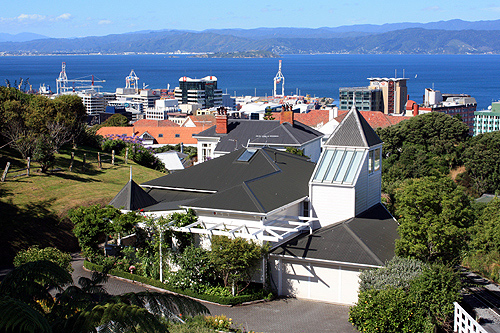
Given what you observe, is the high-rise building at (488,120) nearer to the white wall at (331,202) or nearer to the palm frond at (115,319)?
the white wall at (331,202)

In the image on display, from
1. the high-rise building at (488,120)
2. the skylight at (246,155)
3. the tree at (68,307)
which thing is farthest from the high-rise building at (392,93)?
the tree at (68,307)

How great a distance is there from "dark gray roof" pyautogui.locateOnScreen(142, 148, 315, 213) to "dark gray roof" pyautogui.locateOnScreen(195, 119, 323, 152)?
11852 millimetres

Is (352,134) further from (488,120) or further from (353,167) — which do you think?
(488,120)

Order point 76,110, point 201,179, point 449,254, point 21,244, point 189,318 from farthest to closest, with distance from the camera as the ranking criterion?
point 76,110
point 201,179
point 21,244
point 449,254
point 189,318

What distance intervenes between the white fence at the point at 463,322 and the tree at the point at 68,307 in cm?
1002

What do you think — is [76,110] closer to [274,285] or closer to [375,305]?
[274,285]

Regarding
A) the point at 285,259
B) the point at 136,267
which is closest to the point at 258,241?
the point at 285,259

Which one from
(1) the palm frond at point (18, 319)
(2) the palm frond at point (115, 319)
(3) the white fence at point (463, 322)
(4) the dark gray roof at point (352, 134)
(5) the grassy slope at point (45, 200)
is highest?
(4) the dark gray roof at point (352, 134)

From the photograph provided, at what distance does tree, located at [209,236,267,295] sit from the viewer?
20531mm

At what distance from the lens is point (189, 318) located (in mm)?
16062

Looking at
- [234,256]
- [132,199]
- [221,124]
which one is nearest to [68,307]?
[234,256]

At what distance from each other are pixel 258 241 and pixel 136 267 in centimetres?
588

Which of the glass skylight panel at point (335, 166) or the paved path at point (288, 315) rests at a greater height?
the glass skylight panel at point (335, 166)

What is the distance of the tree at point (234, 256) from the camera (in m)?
20.5
